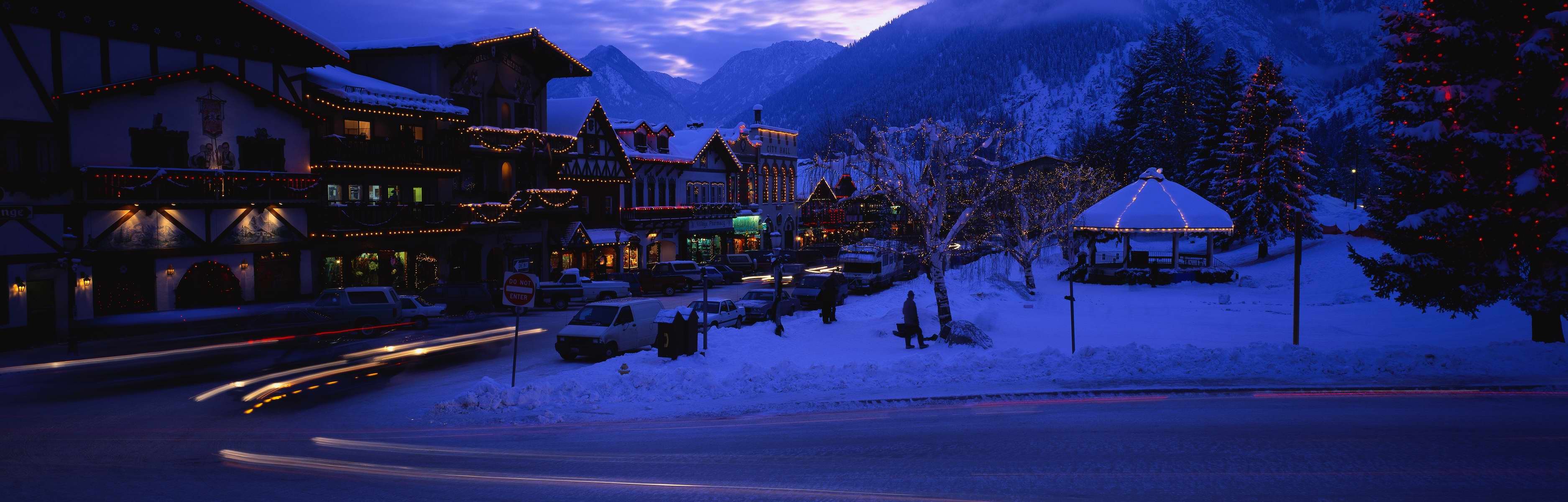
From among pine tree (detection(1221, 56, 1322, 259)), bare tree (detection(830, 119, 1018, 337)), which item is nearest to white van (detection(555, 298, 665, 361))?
bare tree (detection(830, 119, 1018, 337))

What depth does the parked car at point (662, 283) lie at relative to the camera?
43.3m

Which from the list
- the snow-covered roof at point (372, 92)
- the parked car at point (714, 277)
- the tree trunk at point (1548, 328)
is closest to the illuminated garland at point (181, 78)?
the snow-covered roof at point (372, 92)

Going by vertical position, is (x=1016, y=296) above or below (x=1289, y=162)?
below

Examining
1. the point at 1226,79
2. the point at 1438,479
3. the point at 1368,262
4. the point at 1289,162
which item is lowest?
the point at 1438,479

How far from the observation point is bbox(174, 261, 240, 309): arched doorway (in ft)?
105

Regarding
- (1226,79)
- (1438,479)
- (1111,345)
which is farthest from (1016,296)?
(1226,79)

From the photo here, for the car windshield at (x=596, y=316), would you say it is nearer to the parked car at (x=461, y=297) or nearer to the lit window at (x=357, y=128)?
the parked car at (x=461, y=297)

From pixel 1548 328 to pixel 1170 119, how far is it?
4658 cm

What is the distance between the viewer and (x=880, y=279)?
4312 centimetres

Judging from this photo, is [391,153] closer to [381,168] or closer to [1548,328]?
[381,168]

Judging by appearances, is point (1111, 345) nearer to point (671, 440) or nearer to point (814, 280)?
point (671, 440)

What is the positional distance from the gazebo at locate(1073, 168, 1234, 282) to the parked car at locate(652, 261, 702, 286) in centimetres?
1887

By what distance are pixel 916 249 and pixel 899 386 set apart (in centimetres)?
933

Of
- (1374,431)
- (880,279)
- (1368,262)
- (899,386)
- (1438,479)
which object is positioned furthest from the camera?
(880,279)
